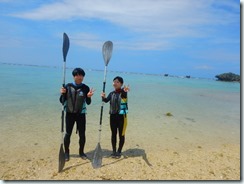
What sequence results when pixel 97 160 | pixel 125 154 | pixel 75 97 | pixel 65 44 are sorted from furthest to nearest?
pixel 125 154
pixel 65 44
pixel 97 160
pixel 75 97

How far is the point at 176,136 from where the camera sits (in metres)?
9.48

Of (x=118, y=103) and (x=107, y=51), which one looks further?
(x=107, y=51)

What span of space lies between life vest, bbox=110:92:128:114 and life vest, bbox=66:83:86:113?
27.5 inches

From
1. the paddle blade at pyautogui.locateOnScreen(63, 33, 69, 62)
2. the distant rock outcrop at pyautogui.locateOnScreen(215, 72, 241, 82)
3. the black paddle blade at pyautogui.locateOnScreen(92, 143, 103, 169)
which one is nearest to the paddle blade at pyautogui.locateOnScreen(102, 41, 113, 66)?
the paddle blade at pyautogui.locateOnScreen(63, 33, 69, 62)

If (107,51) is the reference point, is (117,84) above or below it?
below

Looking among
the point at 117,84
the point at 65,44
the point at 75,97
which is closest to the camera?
the point at 75,97

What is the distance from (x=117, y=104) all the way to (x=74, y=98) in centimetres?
98

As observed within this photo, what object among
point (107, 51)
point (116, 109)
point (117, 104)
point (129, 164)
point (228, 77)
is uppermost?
point (228, 77)

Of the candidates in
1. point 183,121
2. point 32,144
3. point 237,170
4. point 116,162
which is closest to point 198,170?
point 237,170

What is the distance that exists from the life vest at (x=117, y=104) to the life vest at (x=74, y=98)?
698mm

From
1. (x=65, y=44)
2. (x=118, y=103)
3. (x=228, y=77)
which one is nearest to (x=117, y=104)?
(x=118, y=103)

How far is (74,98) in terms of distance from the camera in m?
5.82

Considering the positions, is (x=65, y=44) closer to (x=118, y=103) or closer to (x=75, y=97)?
(x=75, y=97)

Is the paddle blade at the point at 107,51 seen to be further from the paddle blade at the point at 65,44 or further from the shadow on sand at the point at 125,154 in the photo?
the shadow on sand at the point at 125,154
